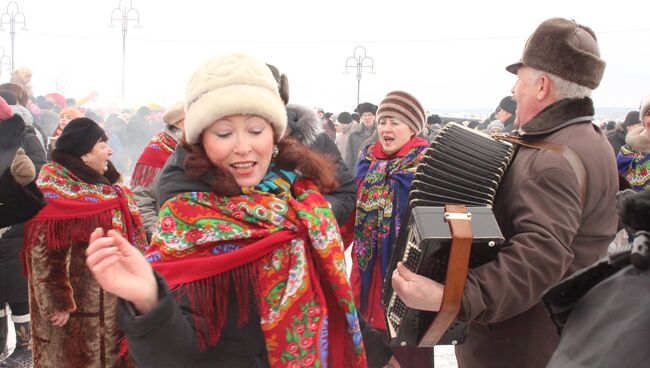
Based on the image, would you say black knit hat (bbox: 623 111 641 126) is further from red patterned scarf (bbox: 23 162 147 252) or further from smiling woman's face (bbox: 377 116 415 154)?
red patterned scarf (bbox: 23 162 147 252)

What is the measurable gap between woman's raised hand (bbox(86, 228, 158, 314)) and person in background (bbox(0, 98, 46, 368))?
3.15 metres

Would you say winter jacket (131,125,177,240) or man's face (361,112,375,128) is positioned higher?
winter jacket (131,125,177,240)

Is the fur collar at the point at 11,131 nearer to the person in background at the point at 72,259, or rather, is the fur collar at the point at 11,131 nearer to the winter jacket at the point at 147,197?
the person in background at the point at 72,259

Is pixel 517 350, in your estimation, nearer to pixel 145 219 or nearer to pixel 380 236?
pixel 380 236

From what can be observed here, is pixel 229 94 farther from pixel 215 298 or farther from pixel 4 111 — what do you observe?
pixel 4 111

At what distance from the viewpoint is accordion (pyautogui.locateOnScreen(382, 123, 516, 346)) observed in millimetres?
1700

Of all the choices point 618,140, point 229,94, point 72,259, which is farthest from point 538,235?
point 618,140

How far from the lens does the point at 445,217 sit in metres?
1.72

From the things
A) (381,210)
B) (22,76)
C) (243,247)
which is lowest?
(381,210)

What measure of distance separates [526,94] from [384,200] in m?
1.53

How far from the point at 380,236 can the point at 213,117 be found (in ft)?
6.52

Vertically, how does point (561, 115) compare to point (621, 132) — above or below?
above

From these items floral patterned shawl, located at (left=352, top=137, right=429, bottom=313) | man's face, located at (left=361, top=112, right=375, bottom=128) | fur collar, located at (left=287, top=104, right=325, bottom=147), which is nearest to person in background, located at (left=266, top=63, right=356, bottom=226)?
fur collar, located at (left=287, top=104, right=325, bottom=147)

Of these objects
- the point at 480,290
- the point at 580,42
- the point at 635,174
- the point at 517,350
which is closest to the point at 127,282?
the point at 480,290
